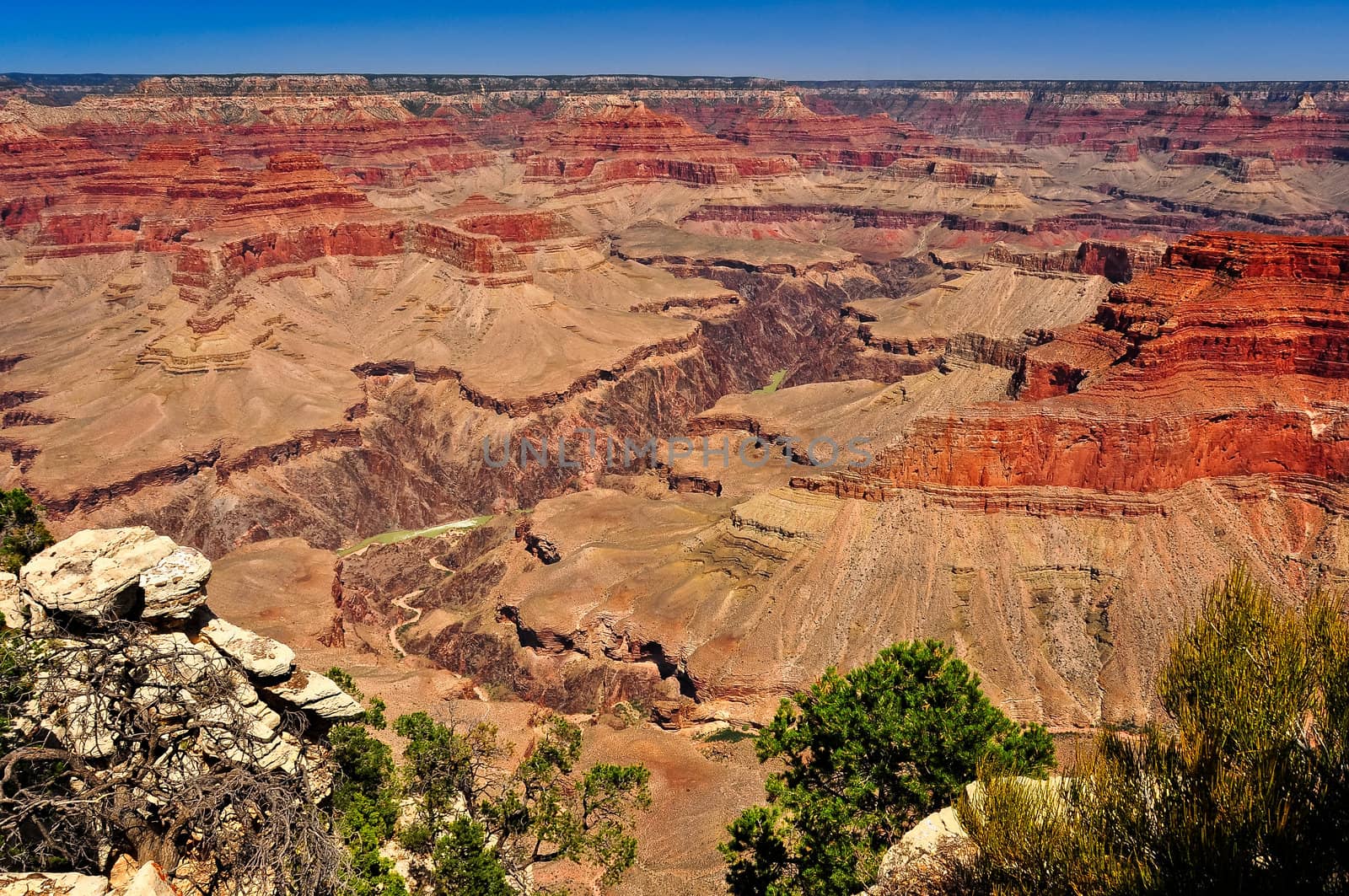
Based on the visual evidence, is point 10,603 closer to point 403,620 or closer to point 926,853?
point 926,853

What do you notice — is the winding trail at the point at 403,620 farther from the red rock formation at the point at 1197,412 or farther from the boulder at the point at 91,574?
the boulder at the point at 91,574

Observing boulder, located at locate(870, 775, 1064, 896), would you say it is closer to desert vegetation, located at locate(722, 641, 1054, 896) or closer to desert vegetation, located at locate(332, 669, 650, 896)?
desert vegetation, located at locate(722, 641, 1054, 896)

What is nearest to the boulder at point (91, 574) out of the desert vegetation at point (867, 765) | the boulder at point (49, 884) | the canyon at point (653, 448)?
the boulder at point (49, 884)

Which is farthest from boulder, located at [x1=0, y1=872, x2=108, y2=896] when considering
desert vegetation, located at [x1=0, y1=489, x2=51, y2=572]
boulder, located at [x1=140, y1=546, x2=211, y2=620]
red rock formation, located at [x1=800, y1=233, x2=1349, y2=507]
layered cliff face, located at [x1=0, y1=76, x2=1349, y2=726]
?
red rock formation, located at [x1=800, y1=233, x2=1349, y2=507]

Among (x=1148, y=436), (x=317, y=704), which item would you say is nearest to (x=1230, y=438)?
(x=1148, y=436)

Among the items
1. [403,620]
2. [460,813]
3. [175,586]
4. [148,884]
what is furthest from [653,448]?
[148,884]

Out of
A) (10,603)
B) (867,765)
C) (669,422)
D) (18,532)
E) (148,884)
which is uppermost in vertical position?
(10,603)
